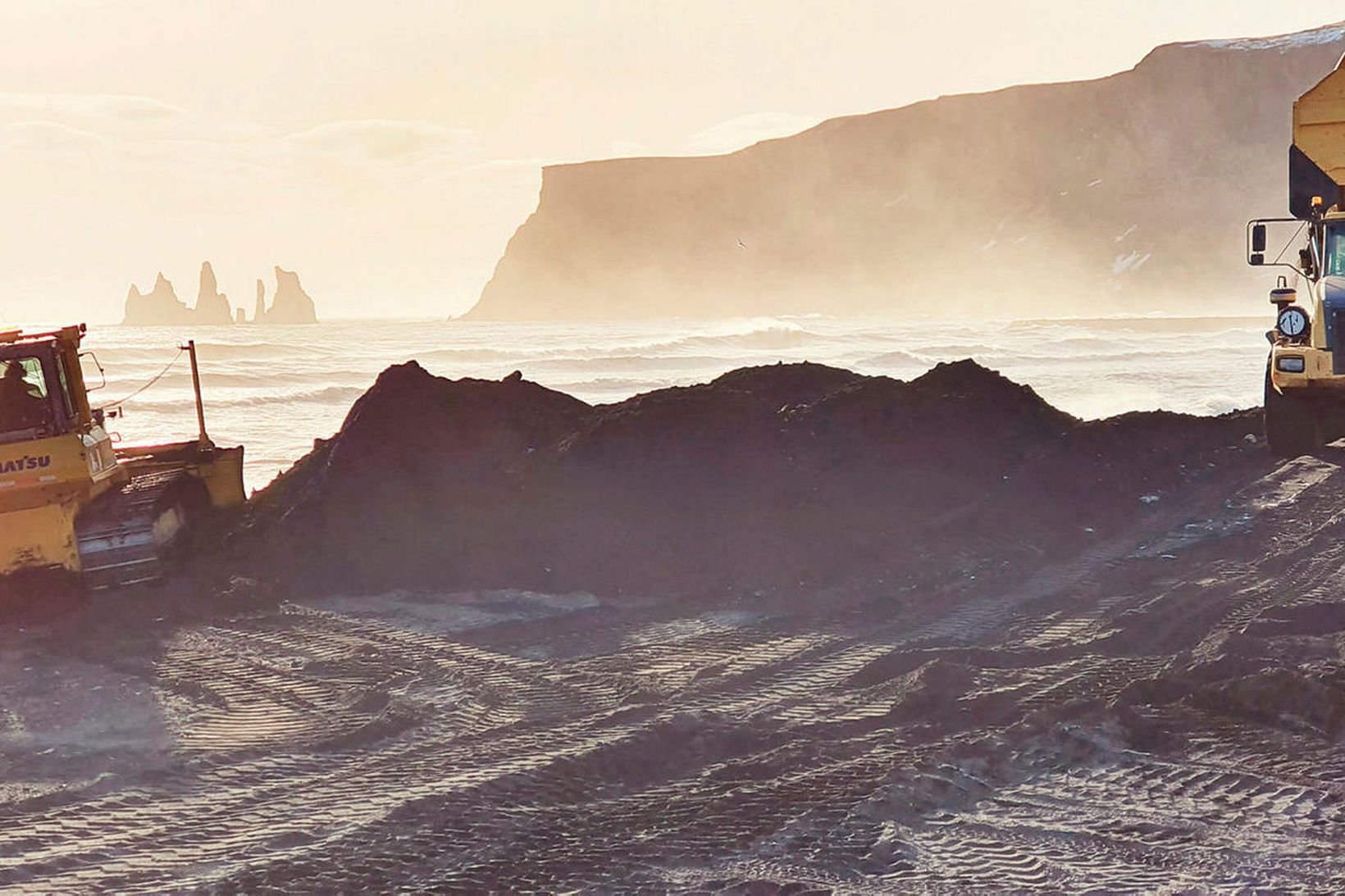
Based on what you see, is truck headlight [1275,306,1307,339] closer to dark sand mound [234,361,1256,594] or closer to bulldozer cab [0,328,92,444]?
dark sand mound [234,361,1256,594]

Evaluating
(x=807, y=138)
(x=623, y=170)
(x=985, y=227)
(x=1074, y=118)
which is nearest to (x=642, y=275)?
(x=623, y=170)

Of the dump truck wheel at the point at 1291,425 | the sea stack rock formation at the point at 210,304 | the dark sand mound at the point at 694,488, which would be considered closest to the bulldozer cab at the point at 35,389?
the dark sand mound at the point at 694,488

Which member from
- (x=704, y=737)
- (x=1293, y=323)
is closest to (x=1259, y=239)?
(x=1293, y=323)

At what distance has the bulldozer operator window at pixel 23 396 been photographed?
11.6 metres

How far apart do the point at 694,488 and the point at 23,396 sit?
20.6 feet

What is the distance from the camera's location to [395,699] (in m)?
8.80

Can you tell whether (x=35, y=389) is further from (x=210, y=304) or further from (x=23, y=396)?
(x=210, y=304)

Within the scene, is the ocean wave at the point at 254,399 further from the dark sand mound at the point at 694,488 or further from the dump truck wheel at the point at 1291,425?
the dump truck wheel at the point at 1291,425

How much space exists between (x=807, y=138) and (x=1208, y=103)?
38.8 meters

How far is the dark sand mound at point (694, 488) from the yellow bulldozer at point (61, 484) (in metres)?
A: 1.17

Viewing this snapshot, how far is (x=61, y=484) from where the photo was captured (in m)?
11.6

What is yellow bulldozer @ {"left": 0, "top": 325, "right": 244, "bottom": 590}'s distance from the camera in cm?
1145

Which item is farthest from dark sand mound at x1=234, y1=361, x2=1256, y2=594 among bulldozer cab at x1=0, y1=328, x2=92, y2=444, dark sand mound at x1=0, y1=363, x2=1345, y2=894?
bulldozer cab at x1=0, y1=328, x2=92, y2=444

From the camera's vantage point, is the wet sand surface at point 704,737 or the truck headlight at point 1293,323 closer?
the wet sand surface at point 704,737
